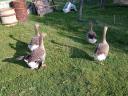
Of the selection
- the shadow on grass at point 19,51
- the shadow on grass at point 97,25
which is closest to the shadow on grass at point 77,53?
the shadow on grass at point 97,25

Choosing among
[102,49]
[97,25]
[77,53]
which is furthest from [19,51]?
[97,25]

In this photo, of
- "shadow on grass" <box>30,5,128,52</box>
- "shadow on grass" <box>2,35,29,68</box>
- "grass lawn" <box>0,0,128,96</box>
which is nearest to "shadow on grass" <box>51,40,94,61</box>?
"grass lawn" <box>0,0,128,96</box>

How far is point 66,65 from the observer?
1109 centimetres

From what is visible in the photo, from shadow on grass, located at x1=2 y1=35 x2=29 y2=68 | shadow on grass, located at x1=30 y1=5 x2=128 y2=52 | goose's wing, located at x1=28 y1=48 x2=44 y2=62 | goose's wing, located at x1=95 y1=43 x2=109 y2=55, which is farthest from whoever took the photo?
shadow on grass, located at x1=30 y1=5 x2=128 y2=52

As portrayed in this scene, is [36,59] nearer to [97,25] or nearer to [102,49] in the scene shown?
[102,49]

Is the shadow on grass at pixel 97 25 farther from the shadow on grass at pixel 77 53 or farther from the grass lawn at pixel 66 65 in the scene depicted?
the shadow on grass at pixel 77 53

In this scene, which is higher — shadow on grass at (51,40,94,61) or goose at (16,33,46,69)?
goose at (16,33,46,69)

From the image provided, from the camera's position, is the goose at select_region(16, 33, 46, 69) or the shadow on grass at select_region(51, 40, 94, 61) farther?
the shadow on grass at select_region(51, 40, 94, 61)

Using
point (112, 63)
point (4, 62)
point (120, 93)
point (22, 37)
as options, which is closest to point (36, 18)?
point (22, 37)

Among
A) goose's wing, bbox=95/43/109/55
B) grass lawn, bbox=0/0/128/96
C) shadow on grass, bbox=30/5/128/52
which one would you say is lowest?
grass lawn, bbox=0/0/128/96

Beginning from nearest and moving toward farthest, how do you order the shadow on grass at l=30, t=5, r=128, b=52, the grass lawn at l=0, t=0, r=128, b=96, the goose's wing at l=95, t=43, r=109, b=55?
the grass lawn at l=0, t=0, r=128, b=96
the goose's wing at l=95, t=43, r=109, b=55
the shadow on grass at l=30, t=5, r=128, b=52

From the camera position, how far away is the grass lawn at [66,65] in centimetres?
975

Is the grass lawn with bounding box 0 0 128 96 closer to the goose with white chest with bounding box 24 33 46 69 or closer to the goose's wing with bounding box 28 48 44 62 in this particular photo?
the goose with white chest with bounding box 24 33 46 69

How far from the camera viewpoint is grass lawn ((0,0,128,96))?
975 cm
